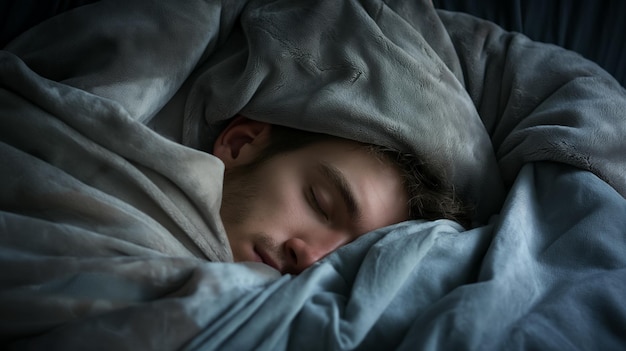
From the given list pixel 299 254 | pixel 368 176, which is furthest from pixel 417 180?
pixel 299 254

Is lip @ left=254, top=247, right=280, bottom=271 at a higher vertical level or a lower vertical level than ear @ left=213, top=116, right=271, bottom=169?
lower


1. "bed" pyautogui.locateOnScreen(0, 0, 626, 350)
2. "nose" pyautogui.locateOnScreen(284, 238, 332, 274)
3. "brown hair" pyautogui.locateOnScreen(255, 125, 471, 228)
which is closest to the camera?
"bed" pyautogui.locateOnScreen(0, 0, 626, 350)

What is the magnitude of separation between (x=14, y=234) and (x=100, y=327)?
0.15 meters

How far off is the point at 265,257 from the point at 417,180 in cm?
27

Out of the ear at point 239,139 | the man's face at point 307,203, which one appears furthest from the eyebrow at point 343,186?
the ear at point 239,139

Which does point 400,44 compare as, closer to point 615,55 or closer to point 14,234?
point 615,55

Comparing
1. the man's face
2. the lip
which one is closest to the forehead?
the man's face

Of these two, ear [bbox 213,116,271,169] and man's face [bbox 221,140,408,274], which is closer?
man's face [bbox 221,140,408,274]

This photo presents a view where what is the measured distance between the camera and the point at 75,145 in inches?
30.3

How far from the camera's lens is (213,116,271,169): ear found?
1025 mm

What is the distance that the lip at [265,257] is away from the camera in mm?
856

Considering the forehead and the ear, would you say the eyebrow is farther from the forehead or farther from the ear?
the ear

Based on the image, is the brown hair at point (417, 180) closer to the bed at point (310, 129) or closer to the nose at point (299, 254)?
the bed at point (310, 129)

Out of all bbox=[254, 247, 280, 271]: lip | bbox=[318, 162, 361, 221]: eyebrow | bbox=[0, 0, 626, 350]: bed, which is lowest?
bbox=[254, 247, 280, 271]: lip
